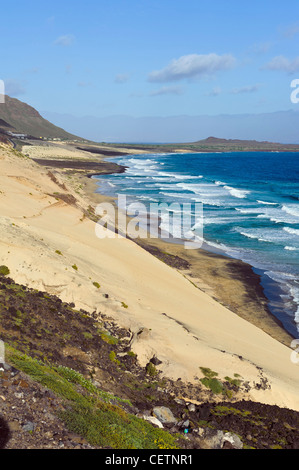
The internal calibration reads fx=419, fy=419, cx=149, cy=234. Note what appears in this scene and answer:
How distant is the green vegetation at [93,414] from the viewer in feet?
31.1

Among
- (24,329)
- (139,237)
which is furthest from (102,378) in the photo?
(139,237)

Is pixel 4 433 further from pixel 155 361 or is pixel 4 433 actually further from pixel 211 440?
pixel 155 361

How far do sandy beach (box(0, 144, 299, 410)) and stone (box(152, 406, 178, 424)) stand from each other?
7.31 ft

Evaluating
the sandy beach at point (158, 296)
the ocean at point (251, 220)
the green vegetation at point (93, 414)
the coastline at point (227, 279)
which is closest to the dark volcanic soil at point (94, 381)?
the green vegetation at point (93, 414)

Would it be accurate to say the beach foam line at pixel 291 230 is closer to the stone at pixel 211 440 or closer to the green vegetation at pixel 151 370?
the green vegetation at pixel 151 370

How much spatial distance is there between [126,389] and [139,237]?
28655mm

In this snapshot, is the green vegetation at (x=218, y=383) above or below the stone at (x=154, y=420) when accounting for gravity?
below

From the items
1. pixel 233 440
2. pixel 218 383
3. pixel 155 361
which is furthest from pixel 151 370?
pixel 233 440

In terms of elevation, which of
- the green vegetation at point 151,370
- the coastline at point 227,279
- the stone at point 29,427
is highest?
the stone at point 29,427

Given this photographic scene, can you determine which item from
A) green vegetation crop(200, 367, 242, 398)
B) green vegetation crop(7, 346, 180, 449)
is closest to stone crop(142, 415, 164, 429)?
green vegetation crop(7, 346, 180, 449)

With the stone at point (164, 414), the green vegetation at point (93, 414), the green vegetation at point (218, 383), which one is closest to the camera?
the green vegetation at point (93, 414)

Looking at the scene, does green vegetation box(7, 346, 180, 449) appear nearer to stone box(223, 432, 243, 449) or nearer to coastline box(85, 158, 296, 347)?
stone box(223, 432, 243, 449)

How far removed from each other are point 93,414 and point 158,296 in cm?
1247

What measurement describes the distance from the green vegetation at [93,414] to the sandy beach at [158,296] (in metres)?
3.70
